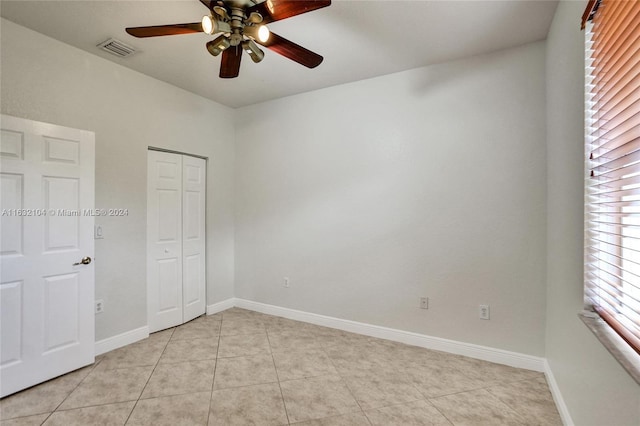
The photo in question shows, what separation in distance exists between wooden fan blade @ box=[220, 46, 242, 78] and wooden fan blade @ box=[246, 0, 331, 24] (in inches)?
13.5

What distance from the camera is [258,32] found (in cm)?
171

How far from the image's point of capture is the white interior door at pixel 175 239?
10.8 ft

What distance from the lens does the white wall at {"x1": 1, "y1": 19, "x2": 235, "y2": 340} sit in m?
2.38

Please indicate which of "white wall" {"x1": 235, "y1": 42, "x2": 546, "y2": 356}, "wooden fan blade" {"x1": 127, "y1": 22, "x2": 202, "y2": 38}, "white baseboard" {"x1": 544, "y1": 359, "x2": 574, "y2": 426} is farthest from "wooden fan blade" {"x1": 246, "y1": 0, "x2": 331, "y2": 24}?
"white baseboard" {"x1": 544, "y1": 359, "x2": 574, "y2": 426}

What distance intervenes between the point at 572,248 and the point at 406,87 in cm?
204

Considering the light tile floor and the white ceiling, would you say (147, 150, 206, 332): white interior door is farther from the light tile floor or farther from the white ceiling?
the white ceiling

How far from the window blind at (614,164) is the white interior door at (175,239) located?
3697mm

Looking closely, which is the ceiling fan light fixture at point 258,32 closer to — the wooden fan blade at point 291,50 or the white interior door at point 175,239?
the wooden fan blade at point 291,50

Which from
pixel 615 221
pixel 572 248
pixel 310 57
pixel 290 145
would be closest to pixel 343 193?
pixel 290 145

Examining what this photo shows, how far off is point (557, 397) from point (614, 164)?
1.65 metres

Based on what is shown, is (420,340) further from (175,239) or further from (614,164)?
(175,239)

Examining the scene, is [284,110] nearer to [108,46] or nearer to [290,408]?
[108,46]

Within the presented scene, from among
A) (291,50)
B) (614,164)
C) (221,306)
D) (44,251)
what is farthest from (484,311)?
(44,251)

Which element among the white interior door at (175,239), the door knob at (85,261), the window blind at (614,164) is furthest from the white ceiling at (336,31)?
the door knob at (85,261)
